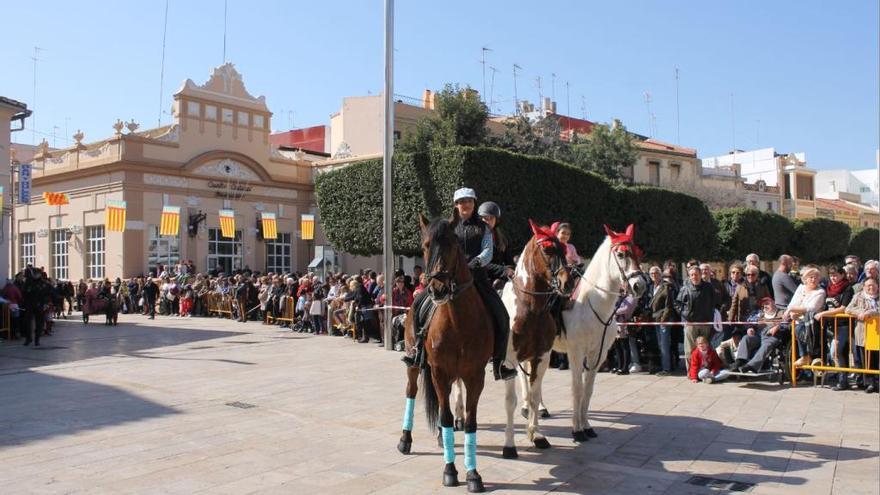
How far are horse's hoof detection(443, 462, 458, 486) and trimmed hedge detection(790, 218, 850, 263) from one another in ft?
136

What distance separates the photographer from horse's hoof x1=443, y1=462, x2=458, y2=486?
5.55 metres

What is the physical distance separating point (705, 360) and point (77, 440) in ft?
29.5

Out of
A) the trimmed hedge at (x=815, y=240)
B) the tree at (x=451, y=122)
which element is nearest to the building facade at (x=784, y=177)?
the trimmed hedge at (x=815, y=240)

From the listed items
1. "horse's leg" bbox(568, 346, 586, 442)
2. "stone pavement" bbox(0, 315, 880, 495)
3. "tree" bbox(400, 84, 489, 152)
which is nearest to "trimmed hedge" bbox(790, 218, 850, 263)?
"tree" bbox(400, 84, 489, 152)

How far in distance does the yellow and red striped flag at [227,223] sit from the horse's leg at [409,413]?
2672 centimetres

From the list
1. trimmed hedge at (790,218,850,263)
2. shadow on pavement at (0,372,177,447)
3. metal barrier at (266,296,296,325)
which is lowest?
shadow on pavement at (0,372,177,447)

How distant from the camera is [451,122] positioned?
32.9m

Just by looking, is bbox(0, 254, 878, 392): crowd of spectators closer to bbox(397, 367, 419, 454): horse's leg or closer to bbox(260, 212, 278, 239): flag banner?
bbox(397, 367, 419, 454): horse's leg

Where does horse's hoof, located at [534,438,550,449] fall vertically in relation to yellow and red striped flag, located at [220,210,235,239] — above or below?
below

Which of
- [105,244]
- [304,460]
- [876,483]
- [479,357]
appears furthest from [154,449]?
[105,244]

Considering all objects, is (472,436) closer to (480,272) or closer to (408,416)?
(408,416)

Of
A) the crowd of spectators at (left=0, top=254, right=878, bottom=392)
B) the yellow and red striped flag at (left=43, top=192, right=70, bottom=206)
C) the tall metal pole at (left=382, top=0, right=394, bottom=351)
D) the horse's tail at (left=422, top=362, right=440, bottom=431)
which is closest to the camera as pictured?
the horse's tail at (left=422, top=362, right=440, bottom=431)

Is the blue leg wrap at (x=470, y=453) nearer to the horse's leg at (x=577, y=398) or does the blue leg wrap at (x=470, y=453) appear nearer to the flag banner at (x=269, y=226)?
the horse's leg at (x=577, y=398)

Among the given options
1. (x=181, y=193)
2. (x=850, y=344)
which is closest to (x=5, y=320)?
(x=181, y=193)
